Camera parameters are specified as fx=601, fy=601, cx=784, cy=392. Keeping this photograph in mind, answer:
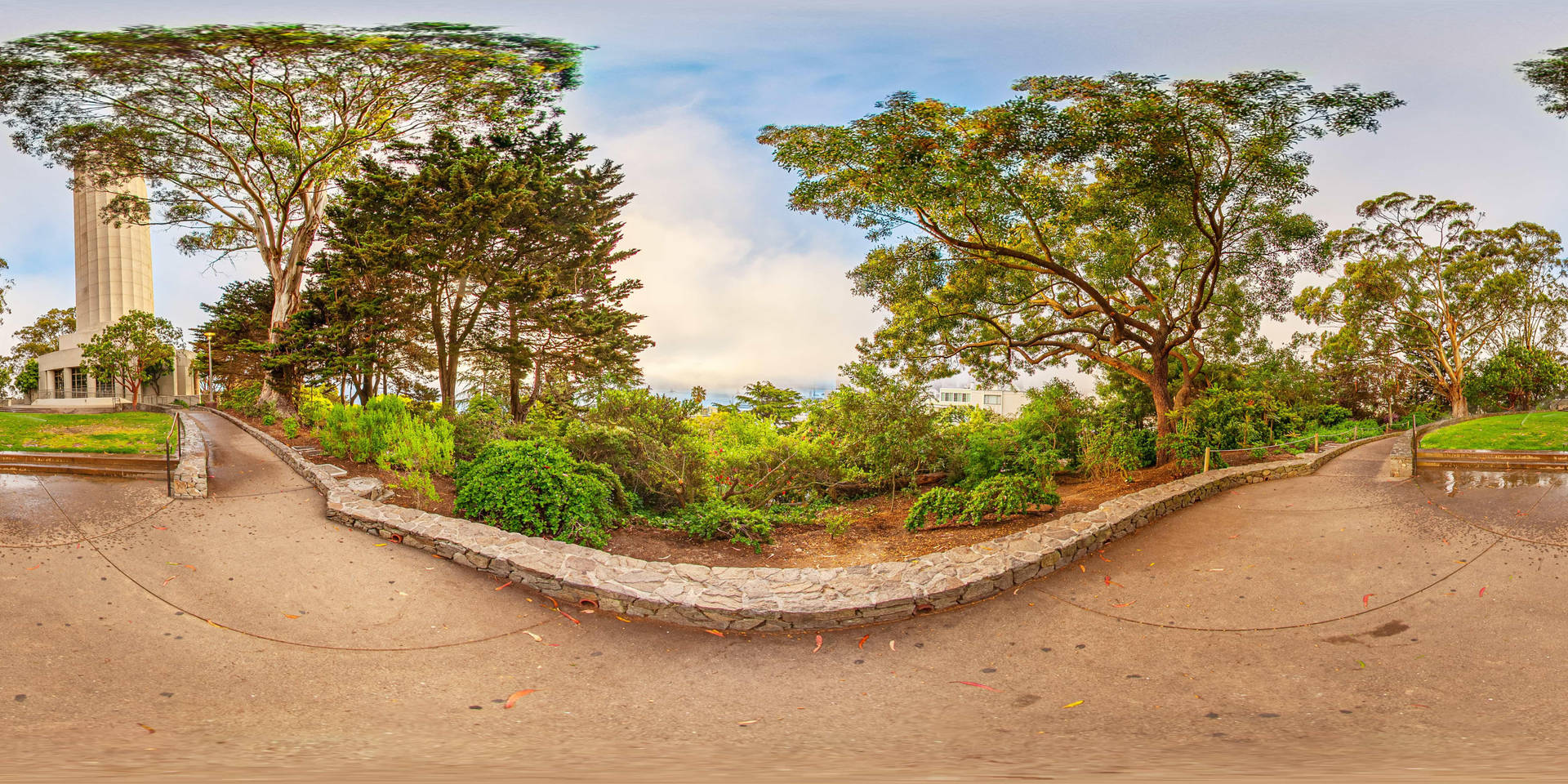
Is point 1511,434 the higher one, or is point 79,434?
point 79,434

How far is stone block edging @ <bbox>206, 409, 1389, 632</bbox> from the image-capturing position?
150 inches

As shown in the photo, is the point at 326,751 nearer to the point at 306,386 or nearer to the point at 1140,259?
the point at 1140,259

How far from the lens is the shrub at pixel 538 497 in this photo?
520 cm

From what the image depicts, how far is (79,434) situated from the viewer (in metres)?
6.93

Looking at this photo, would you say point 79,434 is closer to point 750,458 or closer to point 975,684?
point 750,458

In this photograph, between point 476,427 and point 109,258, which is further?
point 109,258

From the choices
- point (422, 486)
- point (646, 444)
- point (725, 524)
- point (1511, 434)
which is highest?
A: point (646, 444)

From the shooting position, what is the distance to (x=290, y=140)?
12.7 meters

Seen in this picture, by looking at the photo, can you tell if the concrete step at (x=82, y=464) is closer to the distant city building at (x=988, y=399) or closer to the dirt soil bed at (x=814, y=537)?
the dirt soil bed at (x=814, y=537)

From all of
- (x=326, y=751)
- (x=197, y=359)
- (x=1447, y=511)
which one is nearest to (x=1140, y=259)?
(x=1447, y=511)

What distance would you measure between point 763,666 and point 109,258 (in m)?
17.7

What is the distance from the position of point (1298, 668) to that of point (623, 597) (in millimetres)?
3860

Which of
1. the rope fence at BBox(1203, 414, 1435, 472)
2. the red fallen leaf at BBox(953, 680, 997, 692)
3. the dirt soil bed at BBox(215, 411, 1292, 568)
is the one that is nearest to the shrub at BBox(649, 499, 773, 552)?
the dirt soil bed at BBox(215, 411, 1292, 568)

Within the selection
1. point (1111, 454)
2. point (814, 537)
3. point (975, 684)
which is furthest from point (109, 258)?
point (1111, 454)
